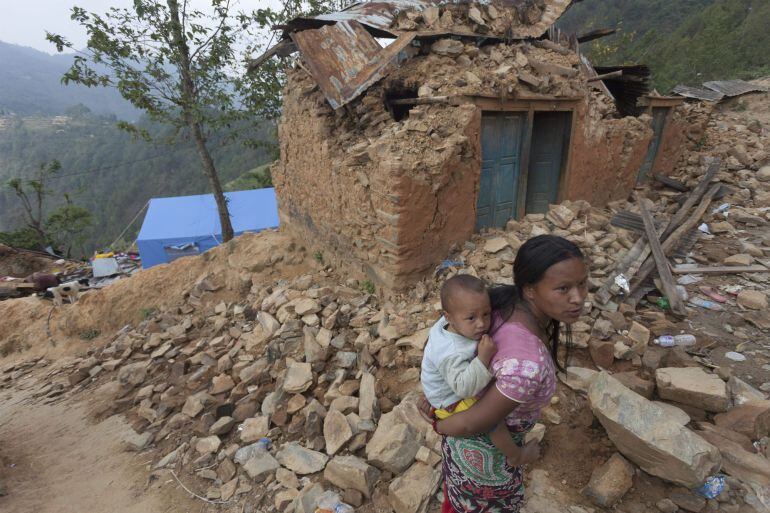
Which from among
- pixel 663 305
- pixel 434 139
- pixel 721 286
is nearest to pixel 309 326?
pixel 434 139

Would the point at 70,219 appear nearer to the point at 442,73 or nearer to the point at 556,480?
the point at 442,73

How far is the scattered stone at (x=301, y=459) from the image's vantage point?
2734mm

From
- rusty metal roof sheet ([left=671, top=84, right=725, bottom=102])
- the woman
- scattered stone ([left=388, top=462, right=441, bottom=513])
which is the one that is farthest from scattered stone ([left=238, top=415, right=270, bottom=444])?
rusty metal roof sheet ([left=671, top=84, right=725, bottom=102])

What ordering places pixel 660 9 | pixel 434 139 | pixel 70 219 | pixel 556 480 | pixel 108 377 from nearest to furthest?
pixel 556 480, pixel 434 139, pixel 108 377, pixel 70 219, pixel 660 9

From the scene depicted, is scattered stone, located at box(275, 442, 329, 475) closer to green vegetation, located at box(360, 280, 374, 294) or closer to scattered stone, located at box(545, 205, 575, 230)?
green vegetation, located at box(360, 280, 374, 294)

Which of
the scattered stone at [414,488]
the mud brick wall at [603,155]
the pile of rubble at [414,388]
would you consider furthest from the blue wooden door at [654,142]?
the scattered stone at [414,488]

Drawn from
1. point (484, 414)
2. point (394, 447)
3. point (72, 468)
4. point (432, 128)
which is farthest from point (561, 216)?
point (72, 468)

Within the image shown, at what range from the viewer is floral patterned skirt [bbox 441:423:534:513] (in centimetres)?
152

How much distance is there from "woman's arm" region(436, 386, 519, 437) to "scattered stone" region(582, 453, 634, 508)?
1388mm

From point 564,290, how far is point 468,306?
330mm

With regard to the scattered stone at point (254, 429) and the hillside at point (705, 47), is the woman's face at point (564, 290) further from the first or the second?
the hillside at point (705, 47)

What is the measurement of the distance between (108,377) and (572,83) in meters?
7.31

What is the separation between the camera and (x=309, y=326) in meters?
4.07

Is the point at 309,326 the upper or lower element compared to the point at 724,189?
lower
